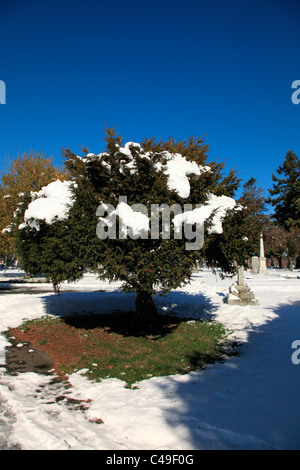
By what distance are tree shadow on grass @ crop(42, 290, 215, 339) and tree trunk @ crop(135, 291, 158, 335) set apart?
9 cm

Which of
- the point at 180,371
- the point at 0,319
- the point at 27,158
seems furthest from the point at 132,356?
the point at 27,158

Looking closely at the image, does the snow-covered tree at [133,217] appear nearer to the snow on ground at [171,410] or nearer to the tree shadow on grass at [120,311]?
the snow on ground at [171,410]

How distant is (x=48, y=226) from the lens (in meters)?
7.84

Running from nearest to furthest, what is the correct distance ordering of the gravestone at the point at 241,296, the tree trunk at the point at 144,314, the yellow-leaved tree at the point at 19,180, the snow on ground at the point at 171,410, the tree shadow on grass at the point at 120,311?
the snow on ground at the point at 171,410 < the tree trunk at the point at 144,314 < the tree shadow on grass at the point at 120,311 < the gravestone at the point at 241,296 < the yellow-leaved tree at the point at 19,180

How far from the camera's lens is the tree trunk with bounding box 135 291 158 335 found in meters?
8.81

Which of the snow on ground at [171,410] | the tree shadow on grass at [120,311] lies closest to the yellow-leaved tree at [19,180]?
the tree shadow on grass at [120,311]

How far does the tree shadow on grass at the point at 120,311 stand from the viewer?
30.8ft

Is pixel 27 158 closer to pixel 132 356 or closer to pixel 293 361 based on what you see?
pixel 132 356

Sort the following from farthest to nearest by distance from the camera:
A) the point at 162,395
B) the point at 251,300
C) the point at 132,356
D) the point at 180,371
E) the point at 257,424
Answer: the point at 251,300 < the point at 132,356 < the point at 180,371 < the point at 162,395 < the point at 257,424

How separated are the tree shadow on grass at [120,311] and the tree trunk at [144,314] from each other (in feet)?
0.29

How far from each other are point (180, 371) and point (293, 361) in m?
2.35

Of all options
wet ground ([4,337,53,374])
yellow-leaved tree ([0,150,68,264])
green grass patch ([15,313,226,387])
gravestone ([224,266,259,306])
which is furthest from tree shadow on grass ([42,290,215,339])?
yellow-leaved tree ([0,150,68,264])

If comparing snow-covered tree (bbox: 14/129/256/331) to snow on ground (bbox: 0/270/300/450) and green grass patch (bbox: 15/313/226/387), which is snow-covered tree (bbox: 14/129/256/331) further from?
snow on ground (bbox: 0/270/300/450)
